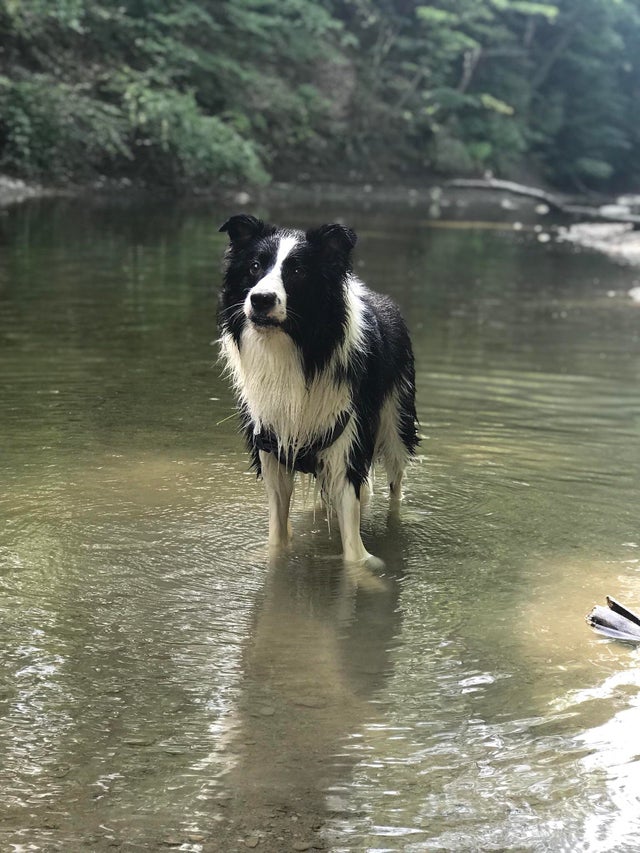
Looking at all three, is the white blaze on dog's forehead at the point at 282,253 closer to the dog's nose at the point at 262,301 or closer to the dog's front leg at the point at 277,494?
the dog's nose at the point at 262,301

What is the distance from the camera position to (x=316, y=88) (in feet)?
116

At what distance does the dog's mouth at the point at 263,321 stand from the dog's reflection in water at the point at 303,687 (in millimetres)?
1274

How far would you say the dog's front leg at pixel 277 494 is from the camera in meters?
5.41

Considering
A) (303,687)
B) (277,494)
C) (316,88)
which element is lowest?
(303,687)

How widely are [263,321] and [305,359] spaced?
40 cm

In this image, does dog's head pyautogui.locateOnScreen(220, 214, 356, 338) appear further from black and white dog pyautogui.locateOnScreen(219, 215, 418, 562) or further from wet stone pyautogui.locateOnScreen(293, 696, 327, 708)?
wet stone pyautogui.locateOnScreen(293, 696, 327, 708)

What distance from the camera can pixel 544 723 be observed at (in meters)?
3.78

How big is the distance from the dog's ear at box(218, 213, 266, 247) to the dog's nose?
1.33 ft

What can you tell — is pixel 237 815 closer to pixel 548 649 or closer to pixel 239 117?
pixel 548 649

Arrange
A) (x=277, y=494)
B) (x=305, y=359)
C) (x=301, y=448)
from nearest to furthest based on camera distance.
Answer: (x=305, y=359), (x=301, y=448), (x=277, y=494)

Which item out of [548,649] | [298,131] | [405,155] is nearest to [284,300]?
[548,649]

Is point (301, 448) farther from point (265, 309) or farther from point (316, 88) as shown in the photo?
point (316, 88)

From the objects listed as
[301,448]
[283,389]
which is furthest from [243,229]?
[301,448]

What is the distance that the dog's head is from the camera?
15.1ft
